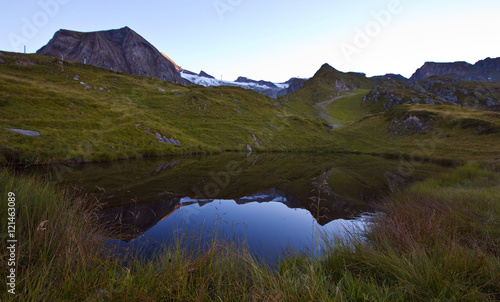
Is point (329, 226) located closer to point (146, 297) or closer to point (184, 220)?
point (184, 220)

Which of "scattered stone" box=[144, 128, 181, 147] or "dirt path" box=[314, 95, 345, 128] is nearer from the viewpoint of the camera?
"scattered stone" box=[144, 128, 181, 147]

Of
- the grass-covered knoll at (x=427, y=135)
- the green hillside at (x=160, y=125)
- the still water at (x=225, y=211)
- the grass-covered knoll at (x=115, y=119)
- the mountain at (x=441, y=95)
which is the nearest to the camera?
the still water at (x=225, y=211)

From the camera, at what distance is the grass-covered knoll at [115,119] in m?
27.0

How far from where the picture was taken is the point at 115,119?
41.1 meters

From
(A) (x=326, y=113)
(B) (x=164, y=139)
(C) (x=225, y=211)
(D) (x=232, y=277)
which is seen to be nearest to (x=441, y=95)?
(A) (x=326, y=113)

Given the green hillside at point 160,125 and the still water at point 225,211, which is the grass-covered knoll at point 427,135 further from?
the still water at point 225,211

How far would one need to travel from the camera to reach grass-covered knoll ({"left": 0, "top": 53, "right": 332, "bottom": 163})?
27.0m

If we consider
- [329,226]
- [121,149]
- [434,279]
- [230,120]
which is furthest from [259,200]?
[230,120]

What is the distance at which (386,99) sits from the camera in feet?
472

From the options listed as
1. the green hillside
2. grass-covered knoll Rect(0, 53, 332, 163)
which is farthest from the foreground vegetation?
grass-covered knoll Rect(0, 53, 332, 163)

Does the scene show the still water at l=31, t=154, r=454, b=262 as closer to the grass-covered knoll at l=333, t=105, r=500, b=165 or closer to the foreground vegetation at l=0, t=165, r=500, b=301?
the foreground vegetation at l=0, t=165, r=500, b=301

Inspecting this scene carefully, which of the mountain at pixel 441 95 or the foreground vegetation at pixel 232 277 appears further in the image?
the mountain at pixel 441 95

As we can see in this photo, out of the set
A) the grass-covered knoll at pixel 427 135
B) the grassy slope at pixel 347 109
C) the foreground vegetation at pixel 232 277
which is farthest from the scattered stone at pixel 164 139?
the grassy slope at pixel 347 109

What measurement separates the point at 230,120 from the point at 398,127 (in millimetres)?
62826
